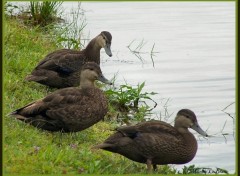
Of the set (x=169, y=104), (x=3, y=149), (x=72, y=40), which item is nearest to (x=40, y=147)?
(x=3, y=149)

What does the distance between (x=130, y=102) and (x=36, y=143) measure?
3.60 m

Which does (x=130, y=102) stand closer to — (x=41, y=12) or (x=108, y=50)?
(x=108, y=50)

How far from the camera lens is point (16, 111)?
9234 mm

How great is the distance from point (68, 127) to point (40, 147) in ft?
3.09

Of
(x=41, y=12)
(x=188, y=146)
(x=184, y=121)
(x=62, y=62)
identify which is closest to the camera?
(x=188, y=146)

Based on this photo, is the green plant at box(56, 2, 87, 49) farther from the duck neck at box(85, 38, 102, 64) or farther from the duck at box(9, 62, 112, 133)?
the duck at box(9, 62, 112, 133)

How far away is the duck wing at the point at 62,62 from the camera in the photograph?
1108cm

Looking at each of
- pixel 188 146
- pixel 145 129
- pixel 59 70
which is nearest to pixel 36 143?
pixel 145 129

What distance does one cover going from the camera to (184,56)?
46.5 ft

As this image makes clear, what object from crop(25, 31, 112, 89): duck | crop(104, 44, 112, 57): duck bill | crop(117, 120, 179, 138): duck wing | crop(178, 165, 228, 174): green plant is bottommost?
crop(178, 165, 228, 174): green plant

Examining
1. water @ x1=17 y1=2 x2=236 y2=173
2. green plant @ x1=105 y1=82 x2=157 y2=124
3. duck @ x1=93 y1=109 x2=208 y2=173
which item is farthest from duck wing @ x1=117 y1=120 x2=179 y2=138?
green plant @ x1=105 y1=82 x2=157 y2=124

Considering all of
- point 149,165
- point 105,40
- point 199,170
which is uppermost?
point 105,40

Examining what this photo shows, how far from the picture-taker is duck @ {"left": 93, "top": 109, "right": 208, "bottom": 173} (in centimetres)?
865

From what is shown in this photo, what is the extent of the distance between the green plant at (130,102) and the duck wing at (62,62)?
0.80m
